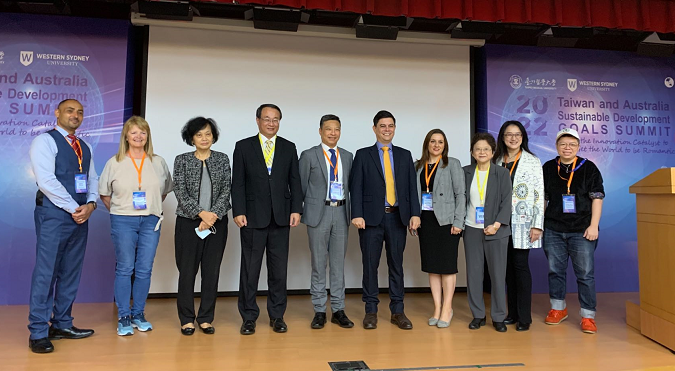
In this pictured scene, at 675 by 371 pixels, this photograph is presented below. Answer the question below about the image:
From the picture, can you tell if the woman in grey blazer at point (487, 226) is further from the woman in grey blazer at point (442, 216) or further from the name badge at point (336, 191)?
the name badge at point (336, 191)

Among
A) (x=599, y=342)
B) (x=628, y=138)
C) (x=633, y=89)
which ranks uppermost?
(x=633, y=89)

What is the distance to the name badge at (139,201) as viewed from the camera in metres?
3.15

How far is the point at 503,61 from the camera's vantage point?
501 cm

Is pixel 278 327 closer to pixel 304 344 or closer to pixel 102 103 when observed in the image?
pixel 304 344

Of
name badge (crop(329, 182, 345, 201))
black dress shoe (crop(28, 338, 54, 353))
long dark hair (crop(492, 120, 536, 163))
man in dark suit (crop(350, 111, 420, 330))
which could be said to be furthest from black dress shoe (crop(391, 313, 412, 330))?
black dress shoe (crop(28, 338, 54, 353))

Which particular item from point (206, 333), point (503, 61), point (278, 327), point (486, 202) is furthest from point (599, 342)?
point (503, 61)

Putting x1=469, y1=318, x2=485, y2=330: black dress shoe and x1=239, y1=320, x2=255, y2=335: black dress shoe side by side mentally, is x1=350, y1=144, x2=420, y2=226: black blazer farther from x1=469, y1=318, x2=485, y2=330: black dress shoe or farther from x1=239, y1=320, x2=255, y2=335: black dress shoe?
x1=239, y1=320, x2=255, y2=335: black dress shoe

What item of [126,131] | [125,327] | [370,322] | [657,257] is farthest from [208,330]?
[657,257]

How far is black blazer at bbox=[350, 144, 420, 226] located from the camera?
3.39 metres

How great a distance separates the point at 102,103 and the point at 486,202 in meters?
3.73

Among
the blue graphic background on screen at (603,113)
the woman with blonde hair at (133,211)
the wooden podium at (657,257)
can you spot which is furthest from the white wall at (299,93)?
the wooden podium at (657,257)

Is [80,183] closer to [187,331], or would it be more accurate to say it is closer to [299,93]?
[187,331]

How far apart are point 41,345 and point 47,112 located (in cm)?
249

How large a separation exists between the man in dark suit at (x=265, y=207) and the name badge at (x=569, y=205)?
208cm
